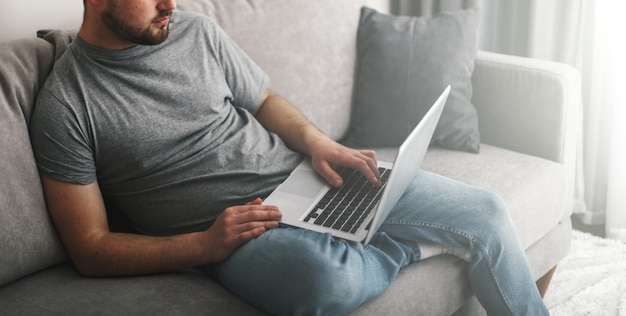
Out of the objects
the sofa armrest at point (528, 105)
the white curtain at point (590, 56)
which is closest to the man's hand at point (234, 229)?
the sofa armrest at point (528, 105)

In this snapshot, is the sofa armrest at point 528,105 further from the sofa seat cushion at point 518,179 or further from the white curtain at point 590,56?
the white curtain at point 590,56

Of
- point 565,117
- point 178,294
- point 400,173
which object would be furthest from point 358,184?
point 565,117

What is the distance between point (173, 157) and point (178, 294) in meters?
Answer: 0.34

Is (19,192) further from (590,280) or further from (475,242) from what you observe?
(590,280)

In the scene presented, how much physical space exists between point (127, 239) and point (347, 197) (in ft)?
1.61

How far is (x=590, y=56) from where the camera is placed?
8.95ft

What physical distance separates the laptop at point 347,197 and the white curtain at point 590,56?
115cm

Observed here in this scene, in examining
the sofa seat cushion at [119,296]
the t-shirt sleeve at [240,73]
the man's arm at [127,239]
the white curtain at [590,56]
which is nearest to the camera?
the sofa seat cushion at [119,296]

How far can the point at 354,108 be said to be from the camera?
240 cm

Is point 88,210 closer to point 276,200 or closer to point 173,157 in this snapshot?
point 173,157

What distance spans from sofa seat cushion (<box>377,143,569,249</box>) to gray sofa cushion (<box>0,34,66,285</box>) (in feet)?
3.29

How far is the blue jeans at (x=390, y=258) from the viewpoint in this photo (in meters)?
1.50

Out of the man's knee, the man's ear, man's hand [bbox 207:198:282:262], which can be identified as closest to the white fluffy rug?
the man's knee

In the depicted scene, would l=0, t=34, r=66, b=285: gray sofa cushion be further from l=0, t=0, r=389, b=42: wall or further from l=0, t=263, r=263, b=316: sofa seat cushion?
l=0, t=0, r=389, b=42: wall
